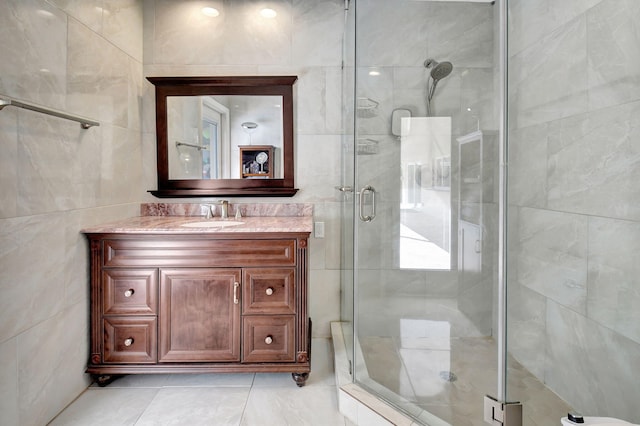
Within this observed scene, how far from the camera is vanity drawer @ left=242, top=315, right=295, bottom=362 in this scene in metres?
1.95

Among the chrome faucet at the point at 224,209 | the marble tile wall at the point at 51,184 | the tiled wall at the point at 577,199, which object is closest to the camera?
the tiled wall at the point at 577,199

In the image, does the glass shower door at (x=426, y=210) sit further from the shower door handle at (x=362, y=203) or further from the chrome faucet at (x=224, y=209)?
the chrome faucet at (x=224, y=209)

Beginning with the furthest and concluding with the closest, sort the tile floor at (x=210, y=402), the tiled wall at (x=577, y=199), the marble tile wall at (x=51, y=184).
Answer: the tile floor at (x=210, y=402) < the marble tile wall at (x=51, y=184) < the tiled wall at (x=577, y=199)

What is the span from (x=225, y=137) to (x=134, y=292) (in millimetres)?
1132

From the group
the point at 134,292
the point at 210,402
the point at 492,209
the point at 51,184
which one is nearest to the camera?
the point at 492,209

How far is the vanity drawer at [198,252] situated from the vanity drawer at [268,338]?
0.97 feet

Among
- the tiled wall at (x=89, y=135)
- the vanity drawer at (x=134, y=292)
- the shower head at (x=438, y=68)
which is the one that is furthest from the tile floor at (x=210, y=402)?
the shower head at (x=438, y=68)

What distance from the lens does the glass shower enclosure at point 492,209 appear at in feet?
4.39

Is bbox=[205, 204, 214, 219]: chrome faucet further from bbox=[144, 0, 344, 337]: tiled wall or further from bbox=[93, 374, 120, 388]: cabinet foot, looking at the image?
bbox=[93, 374, 120, 388]: cabinet foot

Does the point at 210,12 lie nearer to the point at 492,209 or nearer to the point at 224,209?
the point at 224,209

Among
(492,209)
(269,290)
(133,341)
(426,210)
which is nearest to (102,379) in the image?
(133,341)

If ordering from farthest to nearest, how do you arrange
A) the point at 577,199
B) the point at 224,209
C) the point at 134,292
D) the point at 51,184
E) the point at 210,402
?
the point at 224,209
the point at 134,292
the point at 210,402
the point at 51,184
the point at 577,199

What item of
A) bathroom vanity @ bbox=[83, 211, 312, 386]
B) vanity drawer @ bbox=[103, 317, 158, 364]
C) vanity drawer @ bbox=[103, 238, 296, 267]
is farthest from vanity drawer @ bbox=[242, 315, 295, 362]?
vanity drawer @ bbox=[103, 317, 158, 364]

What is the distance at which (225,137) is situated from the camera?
2.50 metres
